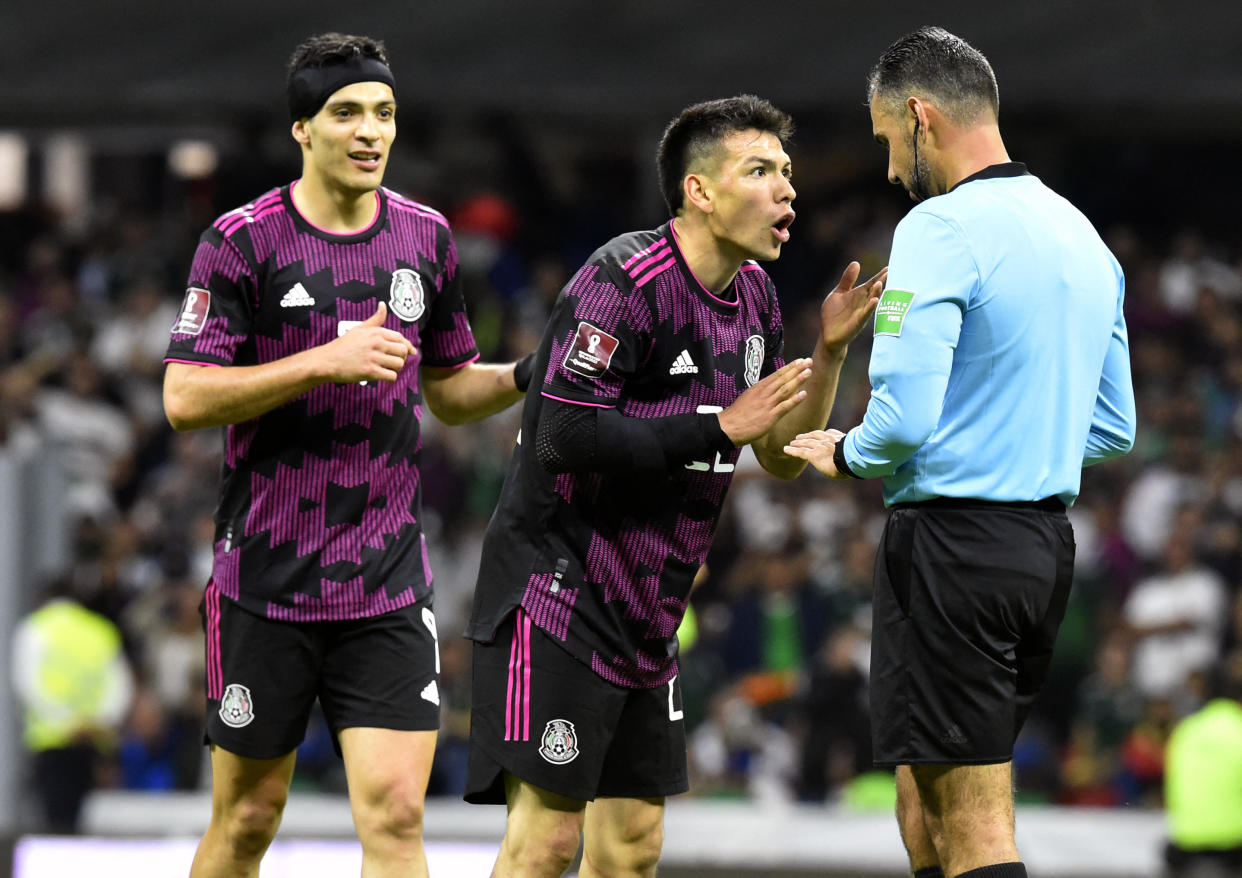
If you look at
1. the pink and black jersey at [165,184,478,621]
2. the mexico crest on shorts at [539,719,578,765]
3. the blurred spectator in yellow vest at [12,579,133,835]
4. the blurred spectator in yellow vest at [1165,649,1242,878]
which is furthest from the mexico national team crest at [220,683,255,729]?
the blurred spectator in yellow vest at [12,579,133,835]

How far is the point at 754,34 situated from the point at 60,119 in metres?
4.44

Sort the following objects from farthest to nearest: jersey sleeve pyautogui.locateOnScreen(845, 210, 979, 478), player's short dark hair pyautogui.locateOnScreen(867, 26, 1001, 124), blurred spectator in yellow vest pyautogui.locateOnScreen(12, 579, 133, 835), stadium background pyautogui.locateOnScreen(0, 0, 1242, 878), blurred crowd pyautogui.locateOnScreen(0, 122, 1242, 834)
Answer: blurred crowd pyautogui.locateOnScreen(0, 122, 1242, 834), stadium background pyautogui.locateOnScreen(0, 0, 1242, 878), blurred spectator in yellow vest pyautogui.locateOnScreen(12, 579, 133, 835), player's short dark hair pyautogui.locateOnScreen(867, 26, 1001, 124), jersey sleeve pyautogui.locateOnScreen(845, 210, 979, 478)

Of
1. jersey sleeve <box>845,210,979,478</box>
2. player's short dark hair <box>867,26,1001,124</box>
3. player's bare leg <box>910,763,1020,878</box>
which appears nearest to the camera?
jersey sleeve <box>845,210,979,478</box>

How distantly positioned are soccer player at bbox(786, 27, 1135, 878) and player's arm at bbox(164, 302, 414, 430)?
1.00 meters

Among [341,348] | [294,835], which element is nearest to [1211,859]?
[294,835]

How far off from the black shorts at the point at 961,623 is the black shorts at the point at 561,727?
65 cm

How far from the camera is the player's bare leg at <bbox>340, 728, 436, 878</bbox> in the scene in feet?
14.4

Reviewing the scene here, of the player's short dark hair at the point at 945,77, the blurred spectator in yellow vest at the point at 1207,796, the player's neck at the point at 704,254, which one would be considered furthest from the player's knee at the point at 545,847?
the blurred spectator in yellow vest at the point at 1207,796

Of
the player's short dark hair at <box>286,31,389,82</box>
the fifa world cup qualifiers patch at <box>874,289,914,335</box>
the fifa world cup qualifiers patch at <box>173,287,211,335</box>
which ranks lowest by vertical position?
the fifa world cup qualifiers patch at <box>874,289,914,335</box>

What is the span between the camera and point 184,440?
12164mm

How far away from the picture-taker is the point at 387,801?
4.40 metres

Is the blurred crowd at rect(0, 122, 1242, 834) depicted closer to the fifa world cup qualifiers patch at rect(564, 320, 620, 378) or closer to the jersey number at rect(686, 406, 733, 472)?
the jersey number at rect(686, 406, 733, 472)

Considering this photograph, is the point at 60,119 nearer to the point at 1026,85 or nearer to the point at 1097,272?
the point at 1026,85

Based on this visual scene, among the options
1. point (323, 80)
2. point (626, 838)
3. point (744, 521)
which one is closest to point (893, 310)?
point (626, 838)
